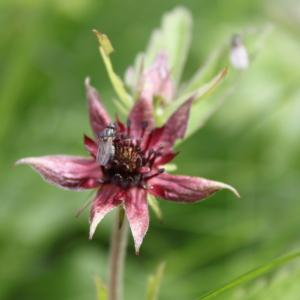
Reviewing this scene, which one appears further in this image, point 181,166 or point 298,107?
point 298,107

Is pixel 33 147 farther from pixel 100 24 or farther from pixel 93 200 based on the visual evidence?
pixel 93 200

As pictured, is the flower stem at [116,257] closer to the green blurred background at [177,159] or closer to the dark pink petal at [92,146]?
the dark pink petal at [92,146]

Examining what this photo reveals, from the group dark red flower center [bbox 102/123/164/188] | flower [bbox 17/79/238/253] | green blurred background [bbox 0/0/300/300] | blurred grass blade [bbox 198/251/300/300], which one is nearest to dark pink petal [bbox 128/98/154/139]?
flower [bbox 17/79/238/253]

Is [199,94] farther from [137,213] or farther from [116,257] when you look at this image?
[116,257]

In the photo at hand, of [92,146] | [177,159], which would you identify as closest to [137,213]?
[92,146]

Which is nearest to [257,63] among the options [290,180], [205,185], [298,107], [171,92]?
[298,107]

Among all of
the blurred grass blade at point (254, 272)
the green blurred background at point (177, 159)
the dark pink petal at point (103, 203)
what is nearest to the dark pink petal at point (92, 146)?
the dark pink petal at point (103, 203)

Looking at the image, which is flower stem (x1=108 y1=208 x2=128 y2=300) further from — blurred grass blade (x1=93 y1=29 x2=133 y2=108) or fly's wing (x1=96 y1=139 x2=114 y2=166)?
blurred grass blade (x1=93 y1=29 x2=133 y2=108)
